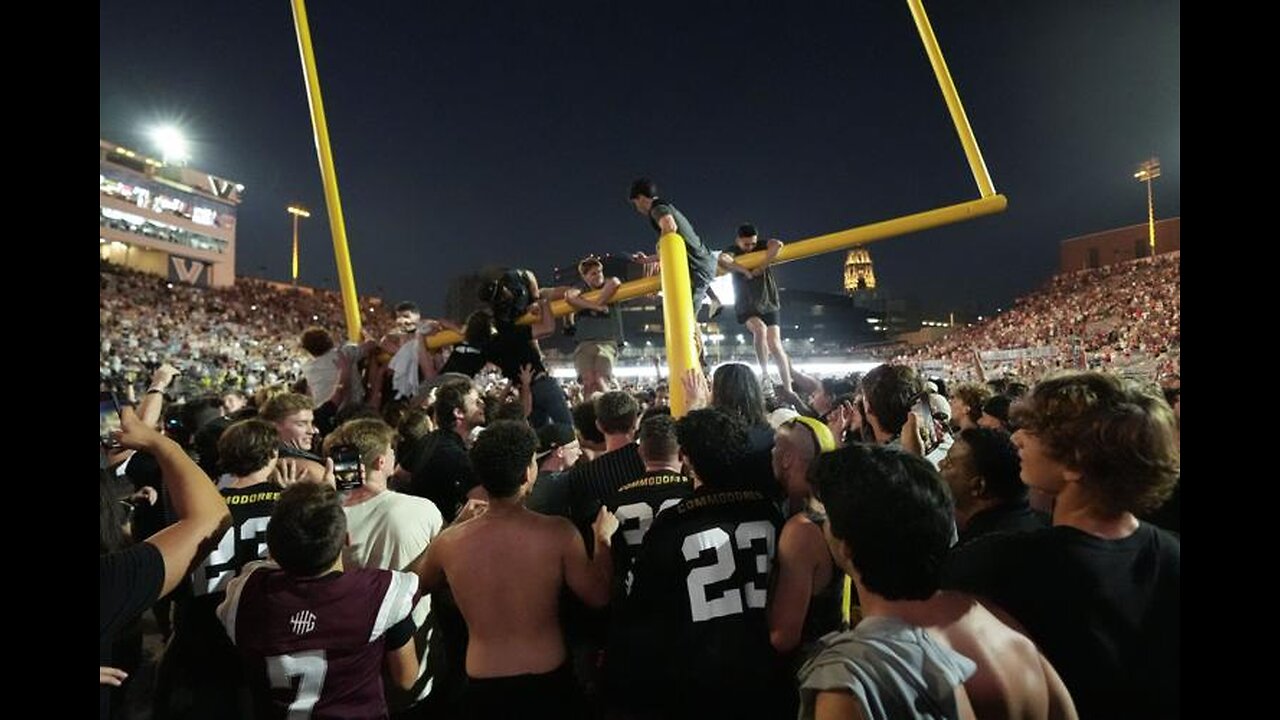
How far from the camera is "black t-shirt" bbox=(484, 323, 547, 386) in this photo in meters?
5.16

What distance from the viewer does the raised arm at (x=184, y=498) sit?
1850mm

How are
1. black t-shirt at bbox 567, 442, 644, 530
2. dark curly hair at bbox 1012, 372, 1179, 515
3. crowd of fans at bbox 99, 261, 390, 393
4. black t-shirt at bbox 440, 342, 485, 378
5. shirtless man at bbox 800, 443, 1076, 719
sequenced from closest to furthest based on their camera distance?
shirtless man at bbox 800, 443, 1076, 719
dark curly hair at bbox 1012, 372, 1179, 515
black t-shirt at bbox 567, 442, 644, 530
black t-shirt at bbox 440, 342, 485, 378
crowd of fans at bbox 99, 261, 390, 393

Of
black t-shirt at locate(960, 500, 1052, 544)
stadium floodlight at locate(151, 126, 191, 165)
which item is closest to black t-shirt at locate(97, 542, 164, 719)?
black t-shirt at locate(960, 500, 1052, 544)

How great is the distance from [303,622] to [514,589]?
2.23 ft

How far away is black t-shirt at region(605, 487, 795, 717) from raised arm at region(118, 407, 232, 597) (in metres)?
1.31

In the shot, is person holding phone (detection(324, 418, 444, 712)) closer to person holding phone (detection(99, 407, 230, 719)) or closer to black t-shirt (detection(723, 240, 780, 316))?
person holding phone (detection(99, 407, 230, 719))

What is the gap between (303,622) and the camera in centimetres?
219

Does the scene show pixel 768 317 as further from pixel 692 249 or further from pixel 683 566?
pixel 683 566

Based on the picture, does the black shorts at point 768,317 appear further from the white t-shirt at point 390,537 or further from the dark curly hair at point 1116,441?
the dark curly hair at point 1116,441

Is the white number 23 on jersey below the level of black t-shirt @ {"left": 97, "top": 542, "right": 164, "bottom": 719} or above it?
below

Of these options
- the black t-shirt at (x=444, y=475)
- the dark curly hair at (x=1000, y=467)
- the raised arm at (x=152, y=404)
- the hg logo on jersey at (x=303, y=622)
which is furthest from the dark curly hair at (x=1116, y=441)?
the raised arm at (x=152, y=404)

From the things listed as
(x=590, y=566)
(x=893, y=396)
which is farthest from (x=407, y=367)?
(x=893, y=396)
